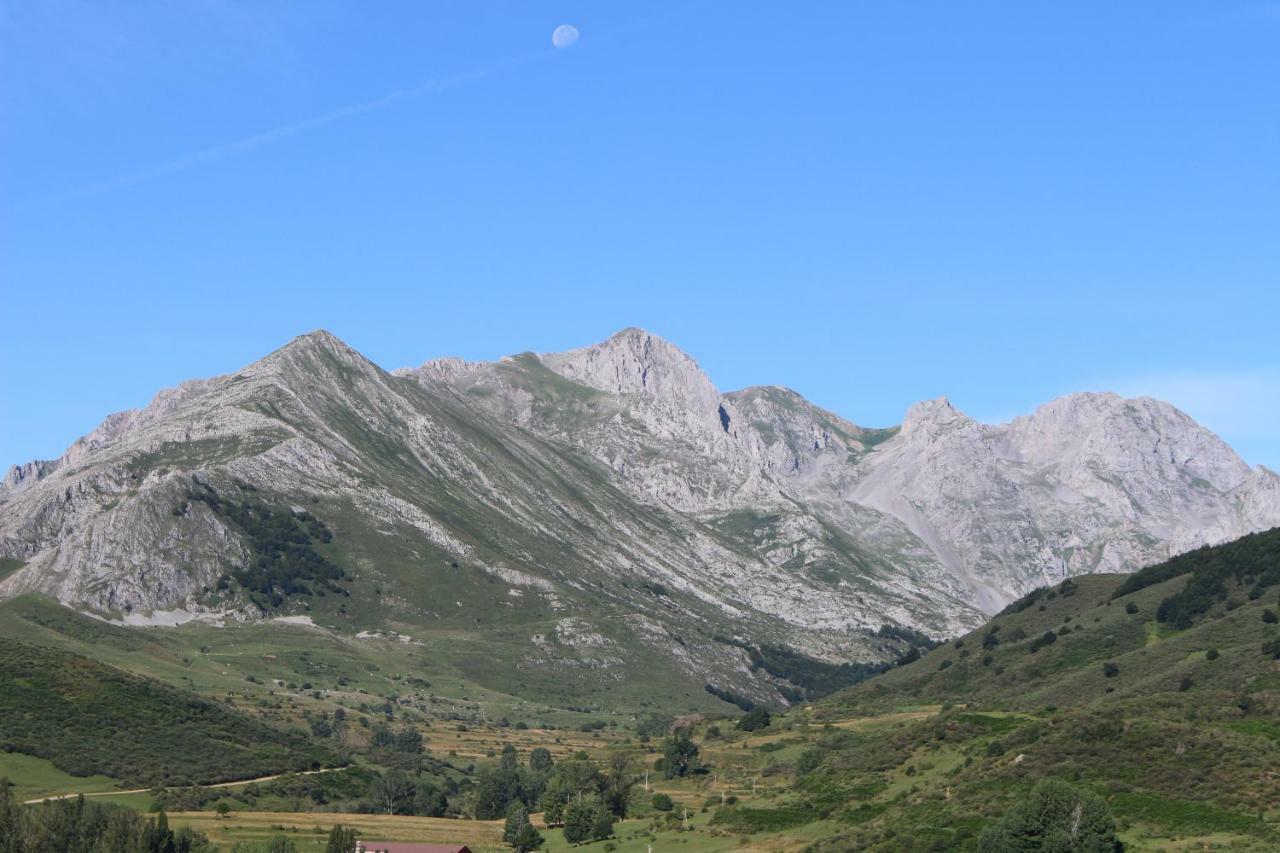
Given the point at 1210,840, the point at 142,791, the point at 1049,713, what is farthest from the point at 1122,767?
the point at 142,791

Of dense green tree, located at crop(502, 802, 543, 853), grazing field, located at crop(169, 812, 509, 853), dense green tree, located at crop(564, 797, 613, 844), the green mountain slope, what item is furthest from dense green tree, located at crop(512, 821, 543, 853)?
the green mountain slope

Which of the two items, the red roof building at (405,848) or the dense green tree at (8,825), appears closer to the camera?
the dense green tree at (8,825)

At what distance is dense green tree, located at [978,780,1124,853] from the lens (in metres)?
107

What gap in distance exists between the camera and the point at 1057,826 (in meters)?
108

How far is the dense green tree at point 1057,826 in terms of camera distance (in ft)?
351

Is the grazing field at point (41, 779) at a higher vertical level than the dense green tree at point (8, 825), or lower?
higher

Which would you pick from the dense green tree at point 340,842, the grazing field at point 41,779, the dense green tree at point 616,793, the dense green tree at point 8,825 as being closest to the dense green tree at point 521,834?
the dense green tree at point 616,793

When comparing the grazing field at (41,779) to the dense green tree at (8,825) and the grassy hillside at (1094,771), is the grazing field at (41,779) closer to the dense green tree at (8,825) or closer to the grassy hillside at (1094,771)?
the dense green tree at (8,825)

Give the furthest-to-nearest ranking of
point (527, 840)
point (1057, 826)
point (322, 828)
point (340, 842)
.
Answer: point (322, 828) < point (527, 840) < point (340, 842) < point (1057, 826)

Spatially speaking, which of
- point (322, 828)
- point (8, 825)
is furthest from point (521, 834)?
point (8, 825)

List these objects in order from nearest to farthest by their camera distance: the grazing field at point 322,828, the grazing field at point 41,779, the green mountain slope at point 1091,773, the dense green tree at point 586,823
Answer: the green mountain slope at point 1091,773
the grazing field at point 322,828
the dense green tree at point 586,823
the grazing field at point 41,779

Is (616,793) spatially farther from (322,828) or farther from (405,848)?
(405,848)

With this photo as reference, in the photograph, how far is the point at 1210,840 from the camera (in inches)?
4259

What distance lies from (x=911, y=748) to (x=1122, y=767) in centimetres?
3522
